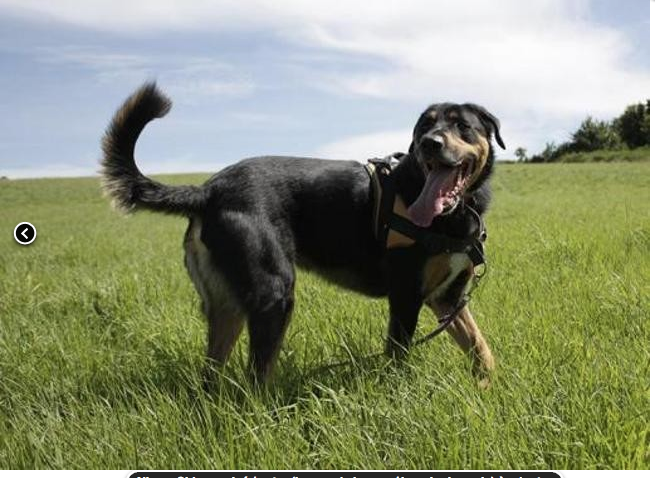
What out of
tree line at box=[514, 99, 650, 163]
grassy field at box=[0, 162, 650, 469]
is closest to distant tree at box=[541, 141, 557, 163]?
tree line at box=[514, 99, 650, 163]

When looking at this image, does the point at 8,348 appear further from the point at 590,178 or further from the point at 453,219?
the point at 590,178

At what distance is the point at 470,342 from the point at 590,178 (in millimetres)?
27413

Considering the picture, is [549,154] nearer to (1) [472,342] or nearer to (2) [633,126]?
(2) [633,126]

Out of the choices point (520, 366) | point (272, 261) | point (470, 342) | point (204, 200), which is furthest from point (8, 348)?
point (520, 366)

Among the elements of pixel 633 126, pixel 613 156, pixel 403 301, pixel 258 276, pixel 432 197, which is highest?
pixel 633 126

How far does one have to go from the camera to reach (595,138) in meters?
60.9

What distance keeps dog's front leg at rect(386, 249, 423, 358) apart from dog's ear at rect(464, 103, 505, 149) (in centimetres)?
89

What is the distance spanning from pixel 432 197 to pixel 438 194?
0.04 m

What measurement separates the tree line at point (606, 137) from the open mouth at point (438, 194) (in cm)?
5156

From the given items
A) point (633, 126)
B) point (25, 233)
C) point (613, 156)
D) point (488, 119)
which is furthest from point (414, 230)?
point (633, 126)

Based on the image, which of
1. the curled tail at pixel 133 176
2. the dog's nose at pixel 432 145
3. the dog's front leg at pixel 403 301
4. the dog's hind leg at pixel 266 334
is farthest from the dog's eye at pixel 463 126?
the curled tail at pixel 133 176

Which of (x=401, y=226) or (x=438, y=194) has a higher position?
(x=438, y=194)

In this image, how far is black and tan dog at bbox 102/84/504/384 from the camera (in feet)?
10.3

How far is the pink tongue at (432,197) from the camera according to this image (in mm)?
3166
